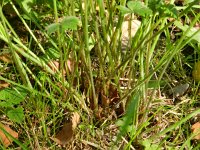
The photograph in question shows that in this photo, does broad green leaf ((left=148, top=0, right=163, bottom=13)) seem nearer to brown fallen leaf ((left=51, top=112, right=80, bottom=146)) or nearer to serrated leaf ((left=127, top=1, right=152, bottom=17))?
serrated leaf ((left=127, top=1, right=152, bottom=17))

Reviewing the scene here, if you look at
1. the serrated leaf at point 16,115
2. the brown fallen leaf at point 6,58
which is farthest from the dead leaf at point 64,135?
the brown fallen leaf at point 6,58

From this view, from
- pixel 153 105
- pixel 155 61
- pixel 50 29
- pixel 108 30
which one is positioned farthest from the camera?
pixel 155 61

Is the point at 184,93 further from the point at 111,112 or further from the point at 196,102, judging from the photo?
the point at 111,112

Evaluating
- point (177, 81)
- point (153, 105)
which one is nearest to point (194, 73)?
point (177, 81)

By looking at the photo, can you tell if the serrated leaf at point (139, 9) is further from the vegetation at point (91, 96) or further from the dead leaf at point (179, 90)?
the dead leaf at point (179, 90)

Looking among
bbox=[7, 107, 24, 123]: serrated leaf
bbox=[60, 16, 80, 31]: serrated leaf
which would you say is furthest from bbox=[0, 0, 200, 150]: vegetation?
bbox=[60, 16, 80, 31]: serrated leaf

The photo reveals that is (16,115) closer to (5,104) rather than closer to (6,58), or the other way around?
(5,104)
